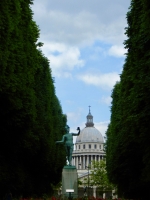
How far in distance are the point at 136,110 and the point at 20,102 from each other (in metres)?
6.73

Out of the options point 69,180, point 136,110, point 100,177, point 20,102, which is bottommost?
point 69,180

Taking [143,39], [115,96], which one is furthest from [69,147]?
[115,96]

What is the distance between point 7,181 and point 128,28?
14.2 m

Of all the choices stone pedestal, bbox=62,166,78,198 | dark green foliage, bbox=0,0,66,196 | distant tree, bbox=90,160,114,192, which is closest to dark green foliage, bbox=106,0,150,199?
stone pedestal, bbox=62,166,78,198

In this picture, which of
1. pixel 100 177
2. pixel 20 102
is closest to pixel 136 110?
pixel 20 102

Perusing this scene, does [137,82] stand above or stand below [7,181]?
above

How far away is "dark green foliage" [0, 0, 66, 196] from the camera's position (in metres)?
28.5

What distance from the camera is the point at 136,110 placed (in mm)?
29672

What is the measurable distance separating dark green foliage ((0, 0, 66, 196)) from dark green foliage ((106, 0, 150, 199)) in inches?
261

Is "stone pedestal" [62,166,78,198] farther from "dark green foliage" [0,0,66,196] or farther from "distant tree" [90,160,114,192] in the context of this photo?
"distant tree" [90,160,114,192]

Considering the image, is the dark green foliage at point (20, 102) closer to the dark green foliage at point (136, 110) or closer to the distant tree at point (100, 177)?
the dark green foliage at point (136, 110)

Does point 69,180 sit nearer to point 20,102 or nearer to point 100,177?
point 20,102

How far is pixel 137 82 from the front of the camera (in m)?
30.2

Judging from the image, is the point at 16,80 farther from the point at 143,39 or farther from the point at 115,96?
the point at 115,96
